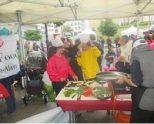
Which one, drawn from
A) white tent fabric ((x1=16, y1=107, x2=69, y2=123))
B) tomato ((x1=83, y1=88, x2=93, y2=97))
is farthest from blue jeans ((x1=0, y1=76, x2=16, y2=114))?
tomato ((x1=83, y1=88, x2=93, y2=97))

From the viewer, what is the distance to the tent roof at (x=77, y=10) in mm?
7164

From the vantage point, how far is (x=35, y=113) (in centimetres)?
604

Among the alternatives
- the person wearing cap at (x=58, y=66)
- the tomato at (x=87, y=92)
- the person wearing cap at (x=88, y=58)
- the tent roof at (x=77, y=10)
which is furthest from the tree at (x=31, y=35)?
the tomato at (x=87, y=92)

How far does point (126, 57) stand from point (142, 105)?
337 centimetres

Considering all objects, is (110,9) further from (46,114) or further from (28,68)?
(46,114)

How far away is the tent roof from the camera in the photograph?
716 cm

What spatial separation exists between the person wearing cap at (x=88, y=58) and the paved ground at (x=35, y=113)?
806 mm

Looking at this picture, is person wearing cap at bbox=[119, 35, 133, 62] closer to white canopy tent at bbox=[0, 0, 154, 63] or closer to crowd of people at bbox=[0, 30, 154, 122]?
crowd of people at bbox=[0, 30, 154, 122]

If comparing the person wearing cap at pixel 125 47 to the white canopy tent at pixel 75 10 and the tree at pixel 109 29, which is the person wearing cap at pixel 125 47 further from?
the tree at pixel 109 29

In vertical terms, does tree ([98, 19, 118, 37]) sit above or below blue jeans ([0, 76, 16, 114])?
above

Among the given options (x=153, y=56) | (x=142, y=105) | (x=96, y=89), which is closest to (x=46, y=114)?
(x=96, y=89)

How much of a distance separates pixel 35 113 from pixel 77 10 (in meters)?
3.43

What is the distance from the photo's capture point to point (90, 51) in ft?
18.1

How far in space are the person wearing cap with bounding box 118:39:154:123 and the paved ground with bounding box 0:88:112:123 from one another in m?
2.07
